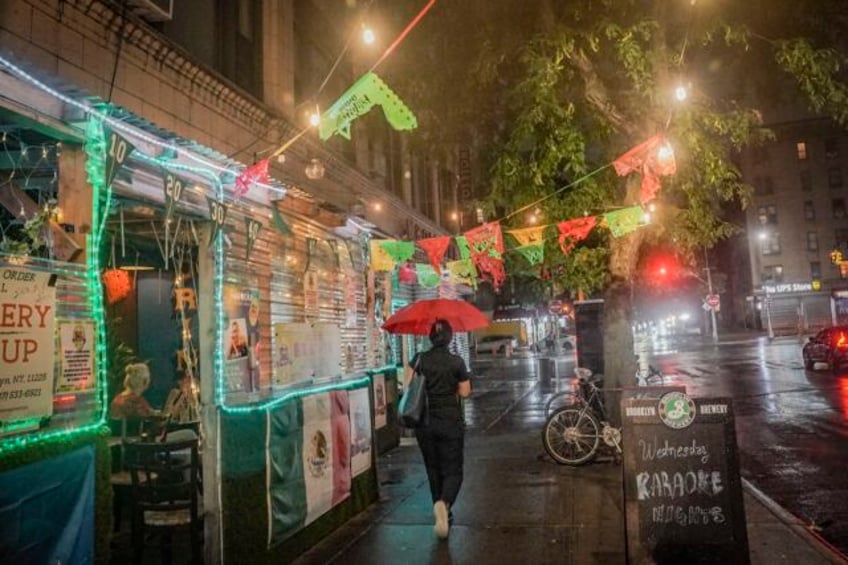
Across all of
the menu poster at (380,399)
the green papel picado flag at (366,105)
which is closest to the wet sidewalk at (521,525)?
the menu poster at (380,399)

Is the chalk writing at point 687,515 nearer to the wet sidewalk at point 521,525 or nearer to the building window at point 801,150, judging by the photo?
the wet sidewalk at point 521,525

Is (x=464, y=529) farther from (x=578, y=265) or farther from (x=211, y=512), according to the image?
(x=578, y=265)

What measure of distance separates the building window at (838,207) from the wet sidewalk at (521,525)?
65.3m

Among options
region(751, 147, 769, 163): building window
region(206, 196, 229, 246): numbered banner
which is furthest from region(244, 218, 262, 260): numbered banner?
Answer: region(751, 147, 769, 163): building window

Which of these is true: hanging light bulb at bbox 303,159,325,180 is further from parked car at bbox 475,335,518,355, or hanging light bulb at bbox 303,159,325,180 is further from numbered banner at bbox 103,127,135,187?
parked car at bbox 475,335,518,355

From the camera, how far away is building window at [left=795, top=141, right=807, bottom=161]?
63.0 metres

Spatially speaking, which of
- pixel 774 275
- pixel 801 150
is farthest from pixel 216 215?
pixel 801 150

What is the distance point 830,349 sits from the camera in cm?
1966

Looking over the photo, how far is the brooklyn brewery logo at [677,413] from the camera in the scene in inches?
193

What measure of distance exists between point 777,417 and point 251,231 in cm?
1078

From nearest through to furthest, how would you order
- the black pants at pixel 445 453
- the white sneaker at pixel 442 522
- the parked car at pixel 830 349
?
the white sneaker at pixel 442 522 < the black pants at pixel 445 453 < the parked car at pixel 830 349

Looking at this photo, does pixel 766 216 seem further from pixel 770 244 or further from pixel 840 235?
pixel 840 235

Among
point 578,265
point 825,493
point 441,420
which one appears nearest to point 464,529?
point 441,420

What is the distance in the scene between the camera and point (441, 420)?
611 centimetres
